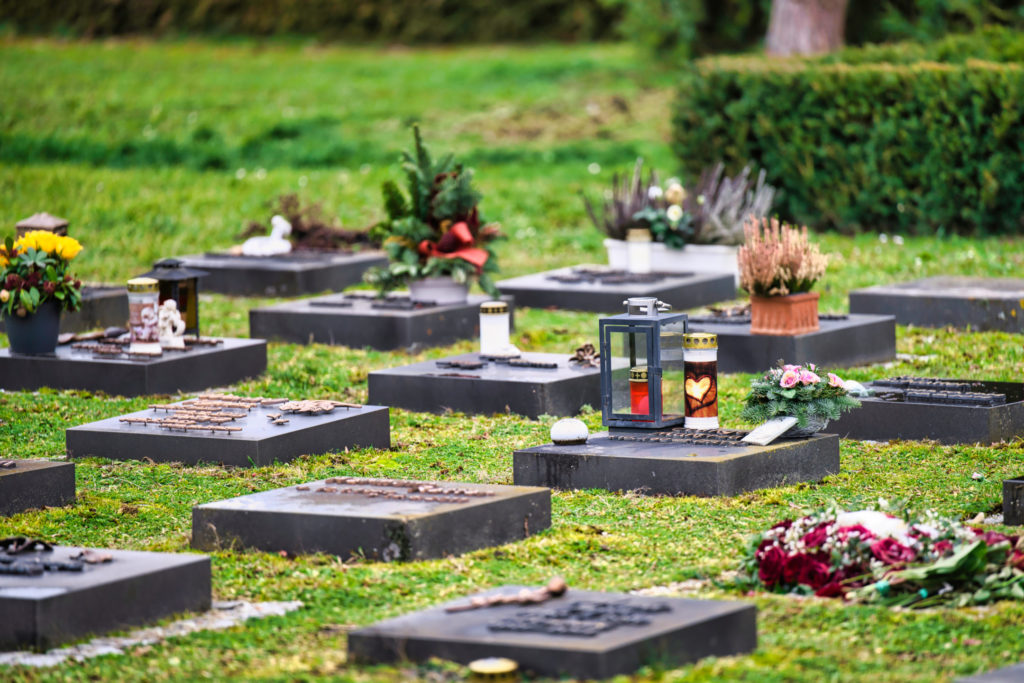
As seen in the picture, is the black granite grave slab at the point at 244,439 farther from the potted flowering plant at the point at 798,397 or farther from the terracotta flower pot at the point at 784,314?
the terracotta flower pot at the point at 784,314

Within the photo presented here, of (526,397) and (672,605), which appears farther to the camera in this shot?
(526,397)

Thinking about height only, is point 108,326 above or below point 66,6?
below

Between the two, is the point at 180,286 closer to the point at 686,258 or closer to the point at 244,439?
the point at 244,439

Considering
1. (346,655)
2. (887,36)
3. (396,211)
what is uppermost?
(887,36)

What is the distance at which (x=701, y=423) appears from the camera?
28.8 feet

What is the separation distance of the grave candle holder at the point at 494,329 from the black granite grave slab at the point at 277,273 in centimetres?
491

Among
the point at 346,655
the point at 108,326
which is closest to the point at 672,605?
the point at 346,655

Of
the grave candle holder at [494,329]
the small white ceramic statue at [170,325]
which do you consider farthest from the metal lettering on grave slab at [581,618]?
the small white ceramic statue at [170,325]

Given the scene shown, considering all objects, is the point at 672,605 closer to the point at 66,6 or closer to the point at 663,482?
the point at 663,482

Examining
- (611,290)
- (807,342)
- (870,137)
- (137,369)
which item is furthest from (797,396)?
(870,137)

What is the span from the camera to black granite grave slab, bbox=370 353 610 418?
10.4 meters

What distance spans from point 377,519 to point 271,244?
1000 cm

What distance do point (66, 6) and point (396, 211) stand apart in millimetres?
25908

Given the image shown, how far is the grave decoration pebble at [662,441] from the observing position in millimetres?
8086
